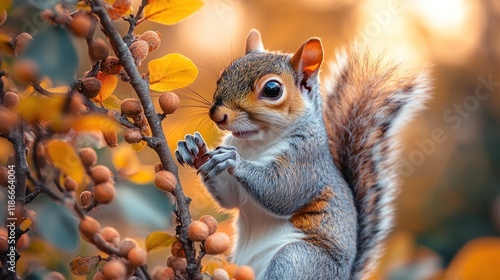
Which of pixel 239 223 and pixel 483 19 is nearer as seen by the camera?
pixel 239 223

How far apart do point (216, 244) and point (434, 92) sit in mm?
998

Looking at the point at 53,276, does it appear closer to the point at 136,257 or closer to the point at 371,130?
the point at 136,257

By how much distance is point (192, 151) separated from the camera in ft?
3.48

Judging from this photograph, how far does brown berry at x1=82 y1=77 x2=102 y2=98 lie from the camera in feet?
2.33

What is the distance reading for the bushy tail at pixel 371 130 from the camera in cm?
133

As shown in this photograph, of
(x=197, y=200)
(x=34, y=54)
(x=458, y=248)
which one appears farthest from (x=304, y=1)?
(x=34, y=54)

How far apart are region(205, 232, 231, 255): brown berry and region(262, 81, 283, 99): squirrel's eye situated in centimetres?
49

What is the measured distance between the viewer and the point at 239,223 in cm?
128

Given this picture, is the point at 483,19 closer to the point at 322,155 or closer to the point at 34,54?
the point at 322,155

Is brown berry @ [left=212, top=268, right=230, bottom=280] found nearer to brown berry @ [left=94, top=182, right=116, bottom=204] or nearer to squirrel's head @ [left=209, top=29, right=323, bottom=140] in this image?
brown berry @ [left=94, top=182, right=116, bottom=204]

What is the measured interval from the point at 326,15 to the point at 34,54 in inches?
124

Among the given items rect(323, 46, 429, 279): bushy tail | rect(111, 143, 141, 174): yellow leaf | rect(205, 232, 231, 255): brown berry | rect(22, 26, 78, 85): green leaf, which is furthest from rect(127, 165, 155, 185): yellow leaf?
rect(323, 46, 429, 279): bushy tail

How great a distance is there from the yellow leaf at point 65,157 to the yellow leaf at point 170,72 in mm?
208

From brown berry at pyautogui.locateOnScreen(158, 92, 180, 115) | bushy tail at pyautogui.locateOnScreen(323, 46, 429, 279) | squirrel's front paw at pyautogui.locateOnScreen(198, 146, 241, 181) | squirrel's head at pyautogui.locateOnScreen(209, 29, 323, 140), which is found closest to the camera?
brown berry at pyautogui.locateOnScreen(158, 92, 180, 115)
